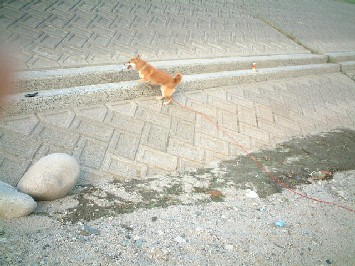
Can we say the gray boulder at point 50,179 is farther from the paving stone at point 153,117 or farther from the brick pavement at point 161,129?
the paving stone at point 153,117

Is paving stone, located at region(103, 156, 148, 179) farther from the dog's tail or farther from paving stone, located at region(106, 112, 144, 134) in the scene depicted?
the dog's tail

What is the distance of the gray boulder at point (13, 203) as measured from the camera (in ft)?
8.19

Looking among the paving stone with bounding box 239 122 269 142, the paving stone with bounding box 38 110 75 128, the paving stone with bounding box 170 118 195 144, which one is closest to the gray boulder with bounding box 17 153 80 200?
the paving stone with bounding box 38 110 75 128

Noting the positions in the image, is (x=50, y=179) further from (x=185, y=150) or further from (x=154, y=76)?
(x=154, y=76)

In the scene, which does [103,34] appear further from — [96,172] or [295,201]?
[295,201]

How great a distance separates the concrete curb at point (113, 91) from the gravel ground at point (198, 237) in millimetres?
1587

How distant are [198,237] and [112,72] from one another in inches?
107

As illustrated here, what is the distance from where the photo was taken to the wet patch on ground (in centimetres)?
292

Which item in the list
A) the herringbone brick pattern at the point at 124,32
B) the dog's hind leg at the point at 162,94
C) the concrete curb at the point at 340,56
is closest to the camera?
the dog's hind leg at the point at 162,94

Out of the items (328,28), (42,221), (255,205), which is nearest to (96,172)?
(42,221)

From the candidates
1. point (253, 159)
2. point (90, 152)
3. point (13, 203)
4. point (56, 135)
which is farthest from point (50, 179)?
point (253, 159)

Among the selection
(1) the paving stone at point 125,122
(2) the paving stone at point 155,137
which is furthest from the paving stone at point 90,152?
(2) the paving stone at point 155,137

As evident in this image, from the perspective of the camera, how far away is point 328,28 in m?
9.48

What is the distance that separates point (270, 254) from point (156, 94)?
2.83 m
